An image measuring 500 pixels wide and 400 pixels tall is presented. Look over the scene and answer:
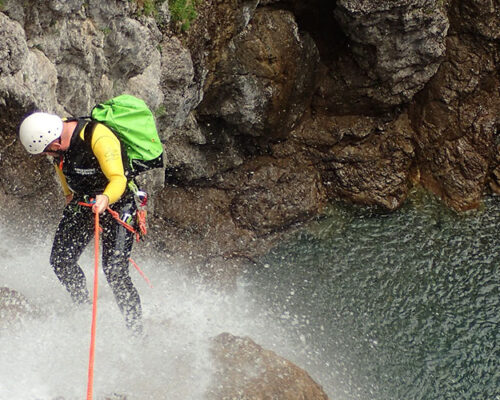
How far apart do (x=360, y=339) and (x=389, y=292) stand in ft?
5.85

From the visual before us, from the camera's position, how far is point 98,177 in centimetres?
711

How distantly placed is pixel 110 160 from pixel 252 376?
12.6 feet

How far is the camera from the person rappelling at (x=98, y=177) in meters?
6.55

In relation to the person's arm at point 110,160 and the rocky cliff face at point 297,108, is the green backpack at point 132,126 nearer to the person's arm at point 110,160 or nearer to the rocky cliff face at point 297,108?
the person's arm at point 110,160

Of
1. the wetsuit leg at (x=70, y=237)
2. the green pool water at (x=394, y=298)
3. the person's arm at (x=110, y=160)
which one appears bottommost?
the green pool water at (x=394, y=298)

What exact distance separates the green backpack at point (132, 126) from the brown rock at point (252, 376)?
3.25 metres

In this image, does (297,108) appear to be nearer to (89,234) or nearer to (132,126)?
(132,126)

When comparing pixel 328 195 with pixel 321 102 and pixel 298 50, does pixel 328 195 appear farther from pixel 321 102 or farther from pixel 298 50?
pixel 298 50

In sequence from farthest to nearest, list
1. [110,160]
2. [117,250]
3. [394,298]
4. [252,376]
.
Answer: [394,298] → [252,376] → [117,250] → [110,160]

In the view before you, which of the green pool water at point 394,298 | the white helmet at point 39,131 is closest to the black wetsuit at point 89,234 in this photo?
the white helmet at point 39,131

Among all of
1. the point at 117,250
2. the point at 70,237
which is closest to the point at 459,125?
the point at 117,250

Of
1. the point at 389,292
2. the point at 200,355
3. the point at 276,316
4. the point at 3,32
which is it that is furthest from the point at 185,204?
the point at 3,32

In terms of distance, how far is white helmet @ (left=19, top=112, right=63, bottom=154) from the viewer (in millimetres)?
6414

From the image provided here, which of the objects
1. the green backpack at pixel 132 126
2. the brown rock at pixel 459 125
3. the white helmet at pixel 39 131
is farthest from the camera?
the brown rock at pixel 459 125
